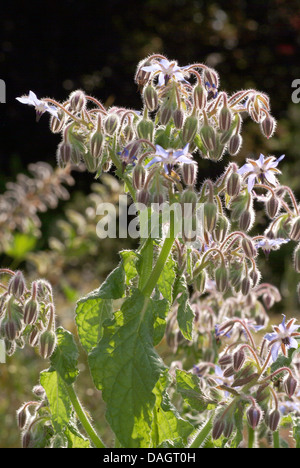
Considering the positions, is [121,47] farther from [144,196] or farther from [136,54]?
[144,196]

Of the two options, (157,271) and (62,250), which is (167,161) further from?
(62,250)

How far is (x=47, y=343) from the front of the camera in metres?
1.67

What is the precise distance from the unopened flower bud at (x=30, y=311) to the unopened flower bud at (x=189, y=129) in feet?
1.76

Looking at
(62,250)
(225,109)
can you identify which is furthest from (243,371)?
(62,250)

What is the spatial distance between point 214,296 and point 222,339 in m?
0.16

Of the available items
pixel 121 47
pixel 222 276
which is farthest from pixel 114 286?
pixel 121 47

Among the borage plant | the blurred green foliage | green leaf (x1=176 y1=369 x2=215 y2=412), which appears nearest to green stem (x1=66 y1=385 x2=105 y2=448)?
the borage plant

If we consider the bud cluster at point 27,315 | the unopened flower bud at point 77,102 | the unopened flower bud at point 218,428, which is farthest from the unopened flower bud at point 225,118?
the unopened flower bud at point 218,428

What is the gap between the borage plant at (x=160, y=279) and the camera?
1600 mm

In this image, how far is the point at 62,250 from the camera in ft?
12.5

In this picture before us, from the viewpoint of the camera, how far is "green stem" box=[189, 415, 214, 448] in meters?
1.78

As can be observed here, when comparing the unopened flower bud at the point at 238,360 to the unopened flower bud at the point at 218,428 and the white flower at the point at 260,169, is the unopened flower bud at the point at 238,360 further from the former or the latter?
the white flower at the point at 260,169

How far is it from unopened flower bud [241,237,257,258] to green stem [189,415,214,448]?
1.43 ft

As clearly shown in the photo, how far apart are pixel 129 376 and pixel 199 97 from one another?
0.68 m
